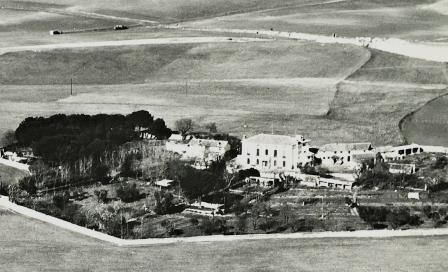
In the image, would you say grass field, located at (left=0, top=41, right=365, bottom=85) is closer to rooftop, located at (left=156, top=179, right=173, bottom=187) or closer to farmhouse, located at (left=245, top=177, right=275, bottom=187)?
farmhouse, located at (left=245, top=177, right=275, bottom=187)

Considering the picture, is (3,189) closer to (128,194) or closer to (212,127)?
(128,194)

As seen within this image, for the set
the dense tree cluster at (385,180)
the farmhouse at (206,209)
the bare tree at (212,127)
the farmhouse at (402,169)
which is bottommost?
the farmhouse at (206,209)

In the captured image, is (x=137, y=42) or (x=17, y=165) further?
(x=137, y=42)

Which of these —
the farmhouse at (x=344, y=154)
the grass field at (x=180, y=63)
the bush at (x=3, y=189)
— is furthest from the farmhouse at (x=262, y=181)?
the grass field at (x=180, y=63)

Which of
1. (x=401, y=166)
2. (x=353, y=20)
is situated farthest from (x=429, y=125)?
(x=353, y=20)

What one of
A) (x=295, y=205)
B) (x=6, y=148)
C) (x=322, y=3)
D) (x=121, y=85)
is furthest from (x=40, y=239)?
(x=322, y=3)

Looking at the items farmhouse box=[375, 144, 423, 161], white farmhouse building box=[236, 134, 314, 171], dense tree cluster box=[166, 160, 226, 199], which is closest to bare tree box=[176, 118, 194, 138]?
white farmhouse building box=[236, 134, 314, 171]

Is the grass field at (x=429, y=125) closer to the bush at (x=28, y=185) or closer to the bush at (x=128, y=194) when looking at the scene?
the bush at (x=128, y=194)
